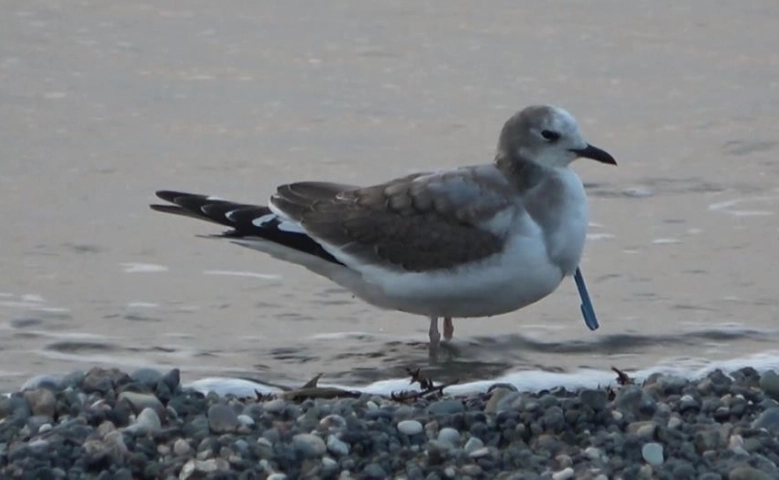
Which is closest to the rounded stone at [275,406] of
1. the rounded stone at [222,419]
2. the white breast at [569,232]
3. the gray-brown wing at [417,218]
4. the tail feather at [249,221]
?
the rounded stone at [222,419]

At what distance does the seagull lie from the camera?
6.89m

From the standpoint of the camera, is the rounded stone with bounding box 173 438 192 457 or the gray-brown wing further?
the gray-brown wing

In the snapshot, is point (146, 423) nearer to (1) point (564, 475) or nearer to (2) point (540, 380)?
(1) point (564, 475)

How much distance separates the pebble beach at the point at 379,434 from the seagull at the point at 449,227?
4.33ft

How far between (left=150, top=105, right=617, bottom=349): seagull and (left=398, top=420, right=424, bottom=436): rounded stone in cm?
178

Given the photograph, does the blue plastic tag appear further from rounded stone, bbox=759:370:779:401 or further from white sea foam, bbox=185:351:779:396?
rounded stone, bbox=759:370:779:401

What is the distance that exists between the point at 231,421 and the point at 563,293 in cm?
343

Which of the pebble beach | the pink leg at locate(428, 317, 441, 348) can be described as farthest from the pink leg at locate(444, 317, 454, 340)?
the pebble beach

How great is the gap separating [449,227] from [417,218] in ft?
0.54

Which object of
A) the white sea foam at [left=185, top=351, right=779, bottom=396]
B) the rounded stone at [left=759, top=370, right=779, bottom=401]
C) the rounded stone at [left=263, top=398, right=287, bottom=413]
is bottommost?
the white sea foam at [left=185, top=351, right=779, bottom=396]

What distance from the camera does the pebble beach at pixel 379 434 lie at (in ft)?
15.6

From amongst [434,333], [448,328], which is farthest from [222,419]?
[448,328]

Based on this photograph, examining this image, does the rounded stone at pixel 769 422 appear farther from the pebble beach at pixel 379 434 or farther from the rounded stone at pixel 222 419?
the rounded stone at pixel 222 419

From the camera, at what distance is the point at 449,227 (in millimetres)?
7055
